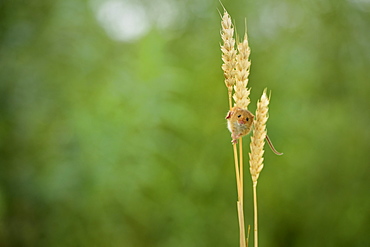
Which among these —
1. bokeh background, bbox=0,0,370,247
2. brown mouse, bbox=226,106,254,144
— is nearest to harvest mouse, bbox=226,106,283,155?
brown mouse, bbox=226,106,254,144

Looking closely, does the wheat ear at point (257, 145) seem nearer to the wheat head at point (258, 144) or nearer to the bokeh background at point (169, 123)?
the wheat head at point (258, 144)

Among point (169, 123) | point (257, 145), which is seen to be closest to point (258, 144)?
point (257, 145)

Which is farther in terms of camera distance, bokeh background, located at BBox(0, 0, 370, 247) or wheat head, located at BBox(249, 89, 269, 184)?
bokeh background, located at BBox(0, 0, 370, 247)

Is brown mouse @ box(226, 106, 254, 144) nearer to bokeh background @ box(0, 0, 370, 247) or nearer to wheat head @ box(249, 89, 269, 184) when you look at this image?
wheat head @ box(249, 89, 269, 184)

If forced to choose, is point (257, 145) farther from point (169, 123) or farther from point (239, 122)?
point (169, 123)

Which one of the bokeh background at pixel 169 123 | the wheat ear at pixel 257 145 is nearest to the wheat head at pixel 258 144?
the wheat ear at pixel 257 145
